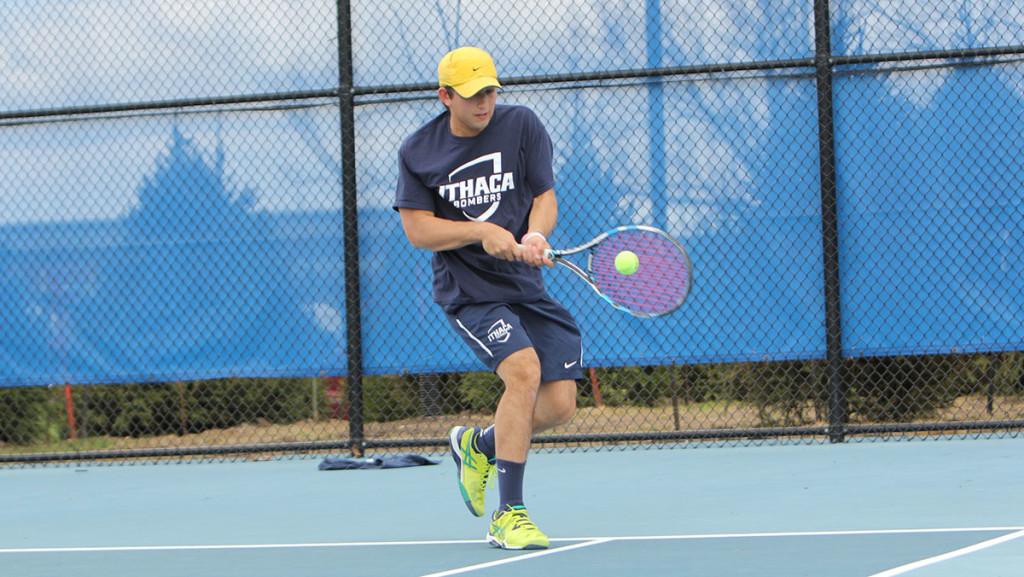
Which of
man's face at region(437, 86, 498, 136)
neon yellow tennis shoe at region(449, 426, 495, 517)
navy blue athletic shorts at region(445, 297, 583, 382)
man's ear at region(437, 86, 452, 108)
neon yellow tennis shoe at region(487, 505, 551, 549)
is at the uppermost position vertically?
man's ear at region(437, 86, 452, 108)

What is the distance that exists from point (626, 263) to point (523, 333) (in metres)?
0.37

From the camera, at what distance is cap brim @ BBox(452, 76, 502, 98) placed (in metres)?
4.38

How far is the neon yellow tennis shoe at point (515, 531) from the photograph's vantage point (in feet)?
13.9

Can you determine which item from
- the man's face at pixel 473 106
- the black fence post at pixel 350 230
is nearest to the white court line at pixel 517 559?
the man's face at pixel 473 106

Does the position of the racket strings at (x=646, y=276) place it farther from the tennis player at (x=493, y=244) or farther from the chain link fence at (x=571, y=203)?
the chain link fence at (x=571, y=203)

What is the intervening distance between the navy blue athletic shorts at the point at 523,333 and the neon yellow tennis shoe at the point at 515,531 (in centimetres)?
46

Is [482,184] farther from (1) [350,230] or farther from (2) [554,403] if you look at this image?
(1) [350,230]

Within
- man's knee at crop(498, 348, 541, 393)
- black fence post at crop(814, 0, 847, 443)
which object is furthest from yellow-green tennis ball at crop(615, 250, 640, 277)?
black fence post at crop(814, 0, 847, 443)

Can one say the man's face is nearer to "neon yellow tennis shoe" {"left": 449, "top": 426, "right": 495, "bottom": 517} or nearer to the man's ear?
the man's ear

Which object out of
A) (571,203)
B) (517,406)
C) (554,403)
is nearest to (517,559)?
(517,406)

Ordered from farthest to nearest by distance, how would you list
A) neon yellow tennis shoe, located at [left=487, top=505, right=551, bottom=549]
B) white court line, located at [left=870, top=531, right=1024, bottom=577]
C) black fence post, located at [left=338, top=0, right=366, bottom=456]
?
black fence post, located at [left=338, top=0, right=366, bottom=456] → neon yellow tennis shoe, located at [left=487, top=505, right=551, bottom=549] → white court line, located at [left=870, top=531, right=1024, bottom=577]

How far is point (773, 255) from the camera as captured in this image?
7.19 m

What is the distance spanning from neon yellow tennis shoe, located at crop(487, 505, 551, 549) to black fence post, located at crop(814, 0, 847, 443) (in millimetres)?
3148

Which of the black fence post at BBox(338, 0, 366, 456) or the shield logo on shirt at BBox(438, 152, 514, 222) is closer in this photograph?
the shield logo on shirt at BBox(438, 152, 514, 222)
